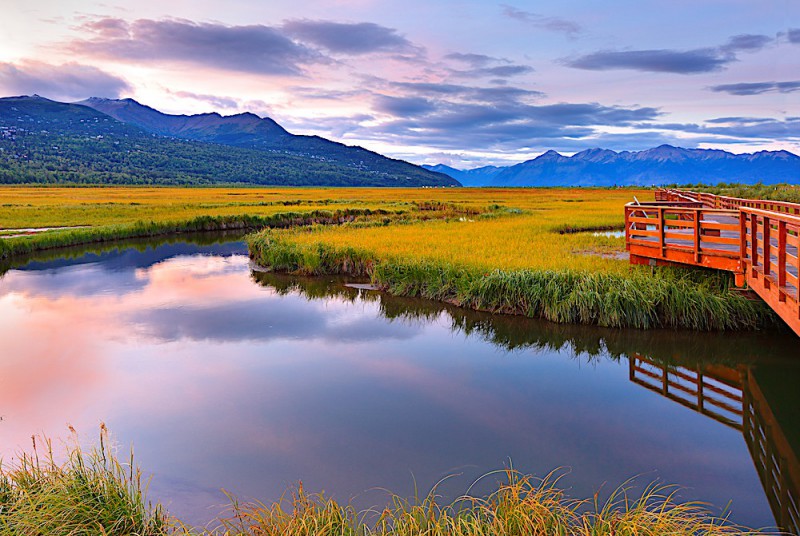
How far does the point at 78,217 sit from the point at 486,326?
4313 centimetres

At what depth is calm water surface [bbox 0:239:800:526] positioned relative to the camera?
25.0ft

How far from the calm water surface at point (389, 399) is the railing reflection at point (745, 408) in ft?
0.15

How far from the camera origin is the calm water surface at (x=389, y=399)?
7.63m

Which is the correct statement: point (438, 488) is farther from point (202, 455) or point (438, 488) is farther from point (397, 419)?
point (202, 455)

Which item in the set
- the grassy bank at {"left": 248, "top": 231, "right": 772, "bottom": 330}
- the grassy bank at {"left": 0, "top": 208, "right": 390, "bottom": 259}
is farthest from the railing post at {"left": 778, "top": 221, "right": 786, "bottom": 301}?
the grassy bank at {"left": 0, "top": 208, "right": 390, "bottom": 259}

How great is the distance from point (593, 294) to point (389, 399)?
6.78 metres

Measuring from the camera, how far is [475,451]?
8.24m

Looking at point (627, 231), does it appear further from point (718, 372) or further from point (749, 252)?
point (718, 372)

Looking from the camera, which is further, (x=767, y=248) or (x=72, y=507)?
(x=767, y=248)

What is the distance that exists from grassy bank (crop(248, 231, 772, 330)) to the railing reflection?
200 cm

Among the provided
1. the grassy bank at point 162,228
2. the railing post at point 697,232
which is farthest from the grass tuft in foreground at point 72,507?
the grassy bank at point 162,228

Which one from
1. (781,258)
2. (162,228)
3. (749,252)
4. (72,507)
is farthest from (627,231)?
(162,228)

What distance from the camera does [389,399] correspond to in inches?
410

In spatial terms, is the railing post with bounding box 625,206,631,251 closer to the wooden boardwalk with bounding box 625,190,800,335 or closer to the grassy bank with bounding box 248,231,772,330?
the wooden boardwalk with bounding box 625,190,800,335
